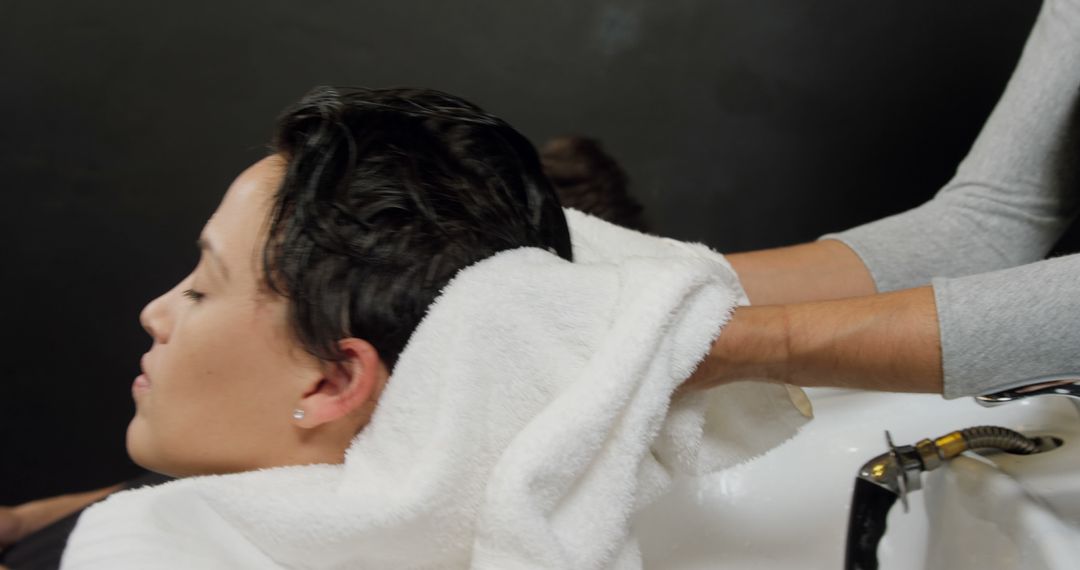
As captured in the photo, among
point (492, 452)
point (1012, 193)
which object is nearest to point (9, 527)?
point (492, 452)

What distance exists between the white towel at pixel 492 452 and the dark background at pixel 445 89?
2.97 ft

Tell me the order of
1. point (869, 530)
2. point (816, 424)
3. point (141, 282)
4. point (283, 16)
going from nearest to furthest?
point (869, 530)
point (816, 424)
point (283, 16)
point (141, 282)

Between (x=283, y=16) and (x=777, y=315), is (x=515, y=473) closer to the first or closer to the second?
(x=777, y=315)

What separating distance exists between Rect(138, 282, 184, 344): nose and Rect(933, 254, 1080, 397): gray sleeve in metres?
0.60

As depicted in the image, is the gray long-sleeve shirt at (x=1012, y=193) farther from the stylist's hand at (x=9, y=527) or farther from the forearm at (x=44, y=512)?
the stylist's hand at (x=9, y=527)

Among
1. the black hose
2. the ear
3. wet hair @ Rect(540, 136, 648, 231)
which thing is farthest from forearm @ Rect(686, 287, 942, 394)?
wet hair @ Rect(540, 136, 648, 231)

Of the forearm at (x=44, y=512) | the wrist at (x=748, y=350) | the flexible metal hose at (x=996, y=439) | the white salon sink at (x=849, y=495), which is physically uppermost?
the wrist at (x=748, y=350)

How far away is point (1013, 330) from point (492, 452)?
38cm

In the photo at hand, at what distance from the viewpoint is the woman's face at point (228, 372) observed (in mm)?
660

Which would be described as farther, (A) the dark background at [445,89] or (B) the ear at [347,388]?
(A) the dark background at [445,89]

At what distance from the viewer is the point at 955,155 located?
59.2 inches

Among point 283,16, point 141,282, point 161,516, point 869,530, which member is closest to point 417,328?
point 161,516

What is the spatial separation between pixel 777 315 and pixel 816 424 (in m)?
0.30

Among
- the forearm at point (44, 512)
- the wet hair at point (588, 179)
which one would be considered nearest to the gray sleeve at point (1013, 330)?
the wet hair at point (588, 179)
